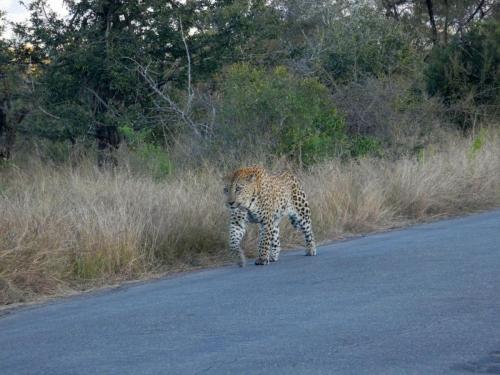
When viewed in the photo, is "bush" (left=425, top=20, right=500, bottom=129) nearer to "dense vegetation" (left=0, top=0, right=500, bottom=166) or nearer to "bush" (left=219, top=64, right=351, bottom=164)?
"dense vegetation" (left=0, top=0, right=500, bottom=166)

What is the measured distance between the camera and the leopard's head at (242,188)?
40.8ft

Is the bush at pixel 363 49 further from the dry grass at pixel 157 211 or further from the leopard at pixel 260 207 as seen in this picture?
the leopard at pixel 260 207

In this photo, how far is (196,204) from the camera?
14.2 metres

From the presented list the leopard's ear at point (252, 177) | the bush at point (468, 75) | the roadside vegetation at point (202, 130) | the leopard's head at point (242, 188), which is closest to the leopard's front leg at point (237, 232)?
the leopard's head at point (242, 188)

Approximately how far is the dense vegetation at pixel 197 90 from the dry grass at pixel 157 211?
1743 millimetres

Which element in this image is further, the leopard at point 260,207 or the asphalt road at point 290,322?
the leopard at point 260,207

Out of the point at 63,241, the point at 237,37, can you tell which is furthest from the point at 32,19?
the point at 63,241

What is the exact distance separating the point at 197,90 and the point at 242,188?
12.7 metres

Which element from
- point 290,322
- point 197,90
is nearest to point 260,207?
point 290,322

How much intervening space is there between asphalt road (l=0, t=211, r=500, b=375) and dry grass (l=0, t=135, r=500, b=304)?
0.85 m

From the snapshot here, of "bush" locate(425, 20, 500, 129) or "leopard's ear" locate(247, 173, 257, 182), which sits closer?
"leopard's ear" locate(247, 173, 257, 182)

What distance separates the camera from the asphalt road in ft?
21.7

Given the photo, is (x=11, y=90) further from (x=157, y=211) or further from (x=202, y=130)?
(x=157, y=211)

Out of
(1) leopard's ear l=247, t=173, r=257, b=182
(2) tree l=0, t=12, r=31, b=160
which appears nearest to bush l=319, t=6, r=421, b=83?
(2) tree l=0, t=12, r=31, b=160
